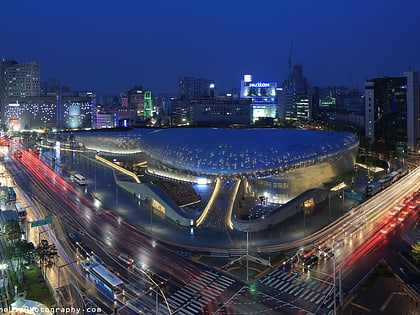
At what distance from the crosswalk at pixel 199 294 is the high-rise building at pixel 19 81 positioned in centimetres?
18910

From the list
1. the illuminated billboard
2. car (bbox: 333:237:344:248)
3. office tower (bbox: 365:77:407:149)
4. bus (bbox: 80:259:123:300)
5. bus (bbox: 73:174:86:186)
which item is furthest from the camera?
the illuminated billboard

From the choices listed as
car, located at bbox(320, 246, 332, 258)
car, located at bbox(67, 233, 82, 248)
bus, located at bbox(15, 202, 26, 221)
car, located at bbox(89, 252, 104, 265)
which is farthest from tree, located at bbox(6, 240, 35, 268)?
car, located at bbox(320, 246, 332, 258)

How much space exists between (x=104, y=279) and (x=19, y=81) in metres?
192

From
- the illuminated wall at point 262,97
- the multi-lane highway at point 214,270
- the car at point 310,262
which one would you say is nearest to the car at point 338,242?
the multi-lane highway at point 214,270

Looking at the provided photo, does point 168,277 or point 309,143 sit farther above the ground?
point 309,143

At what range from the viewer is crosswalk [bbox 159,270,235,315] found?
25109 millimetres

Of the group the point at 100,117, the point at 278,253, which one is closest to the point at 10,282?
the point at 278,253

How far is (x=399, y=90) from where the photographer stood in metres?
108

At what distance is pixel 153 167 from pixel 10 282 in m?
35.1

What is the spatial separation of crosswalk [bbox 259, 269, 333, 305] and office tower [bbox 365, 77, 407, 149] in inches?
3294

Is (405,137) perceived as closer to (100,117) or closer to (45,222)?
(45,222)

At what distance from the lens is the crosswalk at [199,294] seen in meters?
25.1

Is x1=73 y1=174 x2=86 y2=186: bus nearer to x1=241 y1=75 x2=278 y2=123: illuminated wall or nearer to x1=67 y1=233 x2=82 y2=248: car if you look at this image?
x1=67 y1=233 x2=82 y2=248: car

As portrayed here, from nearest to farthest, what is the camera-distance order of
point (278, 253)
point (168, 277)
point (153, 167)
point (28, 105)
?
point (168, 277), point (278, 253), point (153, 167), point (28, 105)
